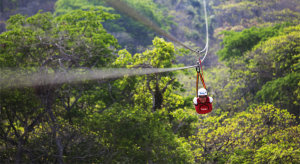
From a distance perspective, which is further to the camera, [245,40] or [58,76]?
[245,40]

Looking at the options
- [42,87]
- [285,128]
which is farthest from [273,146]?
[42,87]

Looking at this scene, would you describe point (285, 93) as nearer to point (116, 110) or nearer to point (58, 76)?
point (116, 110)

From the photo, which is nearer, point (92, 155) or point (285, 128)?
point (92, 155)

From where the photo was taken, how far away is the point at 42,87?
14453 mm

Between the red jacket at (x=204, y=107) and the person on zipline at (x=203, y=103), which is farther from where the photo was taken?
the red jacket at (x=204, y=107)

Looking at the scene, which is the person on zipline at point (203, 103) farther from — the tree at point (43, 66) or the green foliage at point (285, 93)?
the green foliage at point (285, 93)

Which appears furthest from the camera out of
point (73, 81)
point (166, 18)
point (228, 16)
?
point (228, 16)

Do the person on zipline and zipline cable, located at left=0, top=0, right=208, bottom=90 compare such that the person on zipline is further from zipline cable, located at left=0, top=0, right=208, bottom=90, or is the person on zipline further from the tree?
the tree

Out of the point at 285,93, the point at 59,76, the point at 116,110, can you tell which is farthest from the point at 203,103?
the point at 285,93

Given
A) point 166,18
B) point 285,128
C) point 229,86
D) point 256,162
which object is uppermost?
point 166,18

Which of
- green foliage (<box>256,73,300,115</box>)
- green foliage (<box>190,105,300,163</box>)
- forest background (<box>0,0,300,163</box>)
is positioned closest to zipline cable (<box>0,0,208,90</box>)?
forest background (<box>0,0,300,163</box>)

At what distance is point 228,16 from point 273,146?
1900 inches

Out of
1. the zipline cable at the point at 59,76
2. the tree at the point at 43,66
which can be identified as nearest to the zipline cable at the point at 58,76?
the zipline cable at the point at 59,76

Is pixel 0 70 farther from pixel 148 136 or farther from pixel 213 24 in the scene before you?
pixel 213 24
